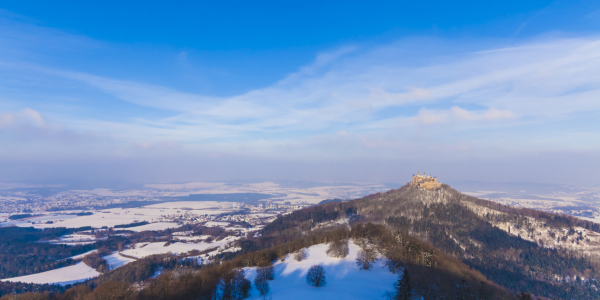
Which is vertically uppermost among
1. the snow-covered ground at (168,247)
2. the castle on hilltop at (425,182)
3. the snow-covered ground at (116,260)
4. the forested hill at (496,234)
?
the castle on hilltop at (425,182)

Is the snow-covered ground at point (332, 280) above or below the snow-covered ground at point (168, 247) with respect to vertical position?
above

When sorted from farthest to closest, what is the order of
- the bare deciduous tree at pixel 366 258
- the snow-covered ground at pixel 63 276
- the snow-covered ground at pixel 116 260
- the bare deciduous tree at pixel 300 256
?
the snow-covered ground at pixel 116 260
the snow-covered ground at pixel 63 276
the bare deciduous tree at pixel 300 256
the bare deciduous tree at pixel 366 258

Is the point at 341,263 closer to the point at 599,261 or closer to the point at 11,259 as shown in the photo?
the point at 599,261

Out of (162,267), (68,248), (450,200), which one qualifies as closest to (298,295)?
(162,267)

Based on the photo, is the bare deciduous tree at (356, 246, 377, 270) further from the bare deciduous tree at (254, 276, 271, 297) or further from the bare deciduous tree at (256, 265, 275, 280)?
the bare deciduous tree at (254, 276, 271, 297)

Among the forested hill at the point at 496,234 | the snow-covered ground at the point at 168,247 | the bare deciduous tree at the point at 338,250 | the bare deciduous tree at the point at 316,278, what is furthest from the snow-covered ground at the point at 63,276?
the bare deciduous tree at the point at 316,278

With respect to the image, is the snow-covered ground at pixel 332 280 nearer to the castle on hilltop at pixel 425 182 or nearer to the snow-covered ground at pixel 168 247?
the snow-covered ground at pixel 168 247

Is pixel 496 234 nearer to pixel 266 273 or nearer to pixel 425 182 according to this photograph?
pixel 425 182
